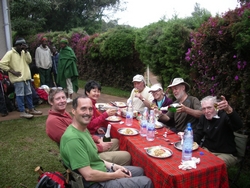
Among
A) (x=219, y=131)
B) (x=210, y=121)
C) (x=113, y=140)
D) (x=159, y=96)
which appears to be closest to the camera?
(x=219, y=131)

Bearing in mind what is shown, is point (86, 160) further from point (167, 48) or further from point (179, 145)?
point (167, 48)

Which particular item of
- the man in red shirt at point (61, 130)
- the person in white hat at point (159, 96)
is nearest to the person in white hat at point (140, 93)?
the person in white hat at point (159, 96)

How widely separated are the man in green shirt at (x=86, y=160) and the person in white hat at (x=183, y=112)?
1.45 meters

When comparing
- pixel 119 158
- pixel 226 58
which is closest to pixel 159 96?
pixel 226 58

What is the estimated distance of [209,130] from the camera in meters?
3.26

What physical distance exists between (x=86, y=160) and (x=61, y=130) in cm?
77

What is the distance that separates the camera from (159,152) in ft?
8.57

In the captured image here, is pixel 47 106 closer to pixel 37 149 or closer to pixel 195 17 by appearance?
pixel 37 149

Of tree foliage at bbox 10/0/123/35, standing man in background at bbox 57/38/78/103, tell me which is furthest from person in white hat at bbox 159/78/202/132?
tree foliage at bbox 10/0/123/35

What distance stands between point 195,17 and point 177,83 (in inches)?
111

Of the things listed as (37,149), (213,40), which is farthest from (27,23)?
(213,40)

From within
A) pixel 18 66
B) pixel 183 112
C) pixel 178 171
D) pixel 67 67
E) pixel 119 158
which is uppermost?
pixel 18 66

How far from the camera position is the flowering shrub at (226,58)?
3.74 meters

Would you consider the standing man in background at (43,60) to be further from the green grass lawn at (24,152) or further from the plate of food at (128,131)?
the plate of food at (128,131)
